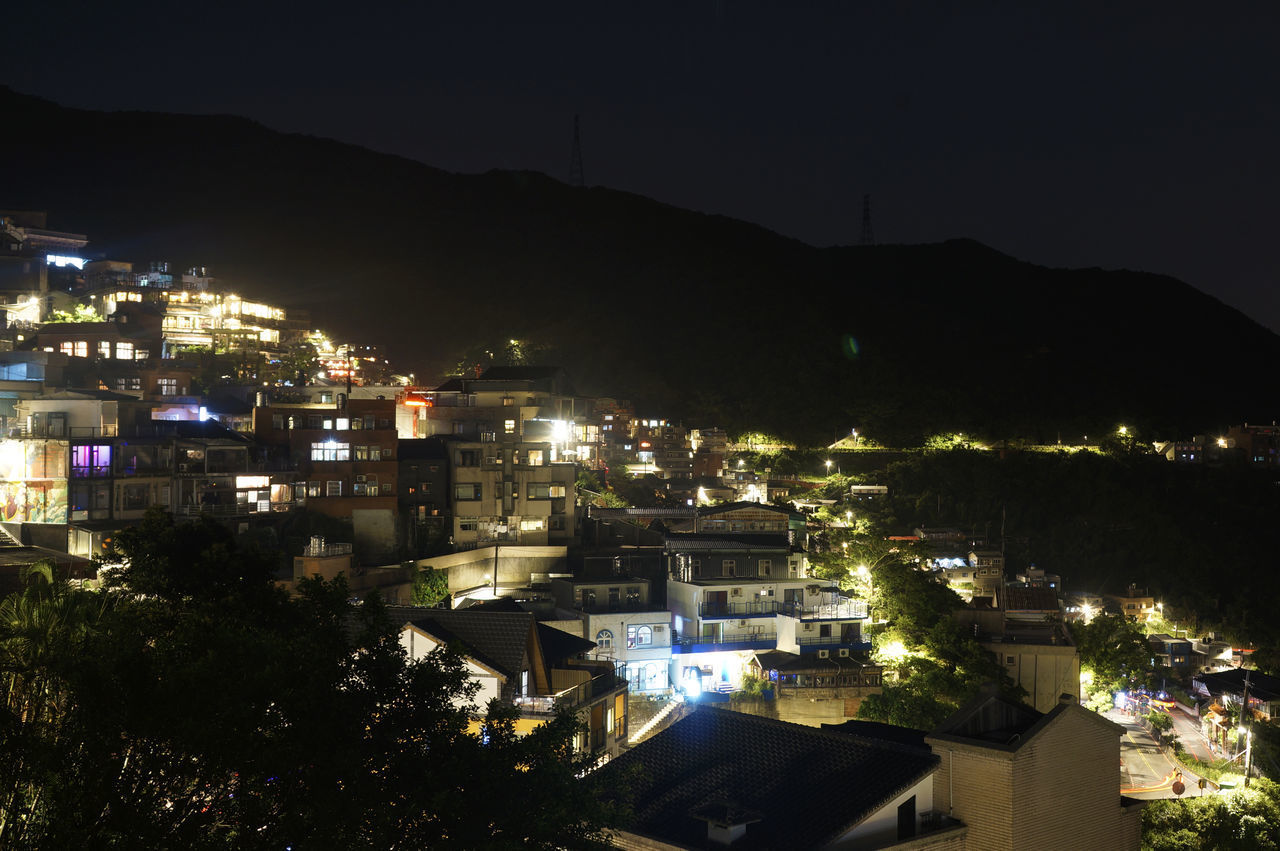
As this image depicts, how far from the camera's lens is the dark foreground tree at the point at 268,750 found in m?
8.21

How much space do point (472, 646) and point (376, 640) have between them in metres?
6.86

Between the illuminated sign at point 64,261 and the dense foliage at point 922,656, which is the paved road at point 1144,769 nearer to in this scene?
the dense foliage at point 922,656

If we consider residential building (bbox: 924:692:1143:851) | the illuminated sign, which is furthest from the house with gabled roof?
the illuminated sign

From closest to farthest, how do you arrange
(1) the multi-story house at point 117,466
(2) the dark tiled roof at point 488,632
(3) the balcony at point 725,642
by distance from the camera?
(2) the dark tiled roof at point 488,632, (1) the multi-story house at point 117,466, (3) the balcony at point 725,642

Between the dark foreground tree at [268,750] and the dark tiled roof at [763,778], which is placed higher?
the dark foreground tree at [268,750]

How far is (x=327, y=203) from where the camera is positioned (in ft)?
462

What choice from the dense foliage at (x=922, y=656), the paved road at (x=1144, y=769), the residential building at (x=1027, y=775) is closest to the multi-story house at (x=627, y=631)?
the dense foliage at (x=922, y=656)

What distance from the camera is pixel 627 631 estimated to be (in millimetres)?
27594

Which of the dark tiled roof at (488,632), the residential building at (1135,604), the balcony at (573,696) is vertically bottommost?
the residential building at (1135,604)

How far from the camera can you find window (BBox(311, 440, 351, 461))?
31.3 metres

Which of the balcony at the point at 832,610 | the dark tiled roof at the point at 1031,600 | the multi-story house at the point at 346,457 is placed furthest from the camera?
the dark tiled roof at the point at 1031,600

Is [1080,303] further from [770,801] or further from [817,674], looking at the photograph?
[770,801]

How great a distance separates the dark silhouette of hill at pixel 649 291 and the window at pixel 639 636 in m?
39.8

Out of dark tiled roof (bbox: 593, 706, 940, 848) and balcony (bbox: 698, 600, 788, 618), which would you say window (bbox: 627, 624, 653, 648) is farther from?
dark tiled roof (bbox: 593, 706, 940, 848)
